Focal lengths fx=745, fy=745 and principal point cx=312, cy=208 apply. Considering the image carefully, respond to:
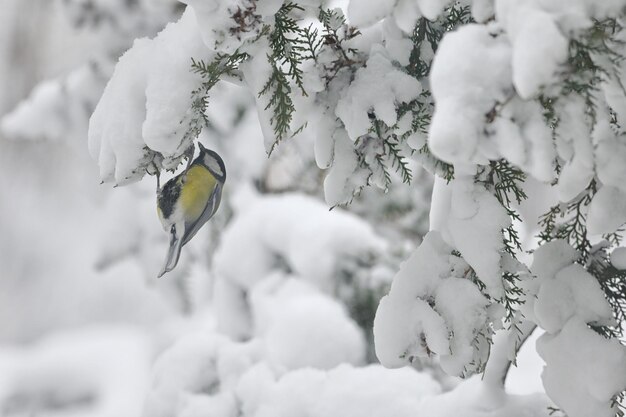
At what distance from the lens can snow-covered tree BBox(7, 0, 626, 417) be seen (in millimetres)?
854

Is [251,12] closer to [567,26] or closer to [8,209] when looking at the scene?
[567,26]

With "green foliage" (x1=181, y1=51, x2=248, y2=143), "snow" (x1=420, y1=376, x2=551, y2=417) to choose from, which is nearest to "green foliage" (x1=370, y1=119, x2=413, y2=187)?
"green foliage" (x1=181, y1=51, x2=248, y2=143)

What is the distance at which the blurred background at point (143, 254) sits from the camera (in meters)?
2.50

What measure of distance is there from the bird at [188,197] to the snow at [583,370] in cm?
63

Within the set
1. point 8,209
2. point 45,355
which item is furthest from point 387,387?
point 8,209

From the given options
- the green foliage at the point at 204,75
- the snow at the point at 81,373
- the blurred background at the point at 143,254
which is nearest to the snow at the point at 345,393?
the blurred background at the point at 143,254

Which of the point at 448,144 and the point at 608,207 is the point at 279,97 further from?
the point at 608,207

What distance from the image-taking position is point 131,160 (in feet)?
3.98

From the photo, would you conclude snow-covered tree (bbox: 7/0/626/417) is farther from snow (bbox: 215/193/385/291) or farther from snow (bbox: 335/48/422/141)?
snow (bbox: 215/193/385/291)

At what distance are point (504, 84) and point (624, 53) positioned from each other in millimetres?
Result: 179

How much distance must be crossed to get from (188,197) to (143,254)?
2.90 m

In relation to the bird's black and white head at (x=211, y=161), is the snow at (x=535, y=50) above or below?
above

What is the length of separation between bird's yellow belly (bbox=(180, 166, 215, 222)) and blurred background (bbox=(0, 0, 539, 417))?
3.11 ft

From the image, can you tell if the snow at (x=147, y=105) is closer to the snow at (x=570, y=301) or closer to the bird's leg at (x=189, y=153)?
the bird's leg at (x=189, y=153)
